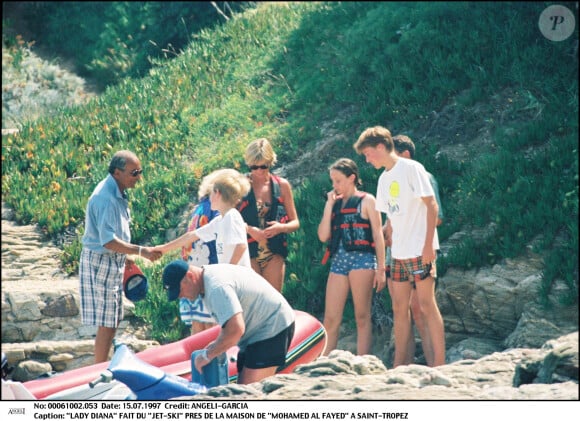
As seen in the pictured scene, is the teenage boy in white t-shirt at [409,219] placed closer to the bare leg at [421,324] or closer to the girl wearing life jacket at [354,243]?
the bare leg at [421,324]

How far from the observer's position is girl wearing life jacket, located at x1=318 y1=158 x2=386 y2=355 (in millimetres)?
7633

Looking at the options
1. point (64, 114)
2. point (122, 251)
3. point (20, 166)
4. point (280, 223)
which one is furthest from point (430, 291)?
point (64, 114)

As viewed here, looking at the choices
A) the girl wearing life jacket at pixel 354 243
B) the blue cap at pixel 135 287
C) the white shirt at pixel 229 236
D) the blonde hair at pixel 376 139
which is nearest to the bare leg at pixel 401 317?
the girl wearing life jacket at pixel 354 243

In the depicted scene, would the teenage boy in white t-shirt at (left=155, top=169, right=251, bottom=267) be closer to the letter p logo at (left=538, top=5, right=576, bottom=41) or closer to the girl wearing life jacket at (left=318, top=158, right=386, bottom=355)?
the girl wearing life jacket at (left=318, top=158, right=386, bottom=355)

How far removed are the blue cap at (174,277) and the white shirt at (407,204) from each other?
202 cm

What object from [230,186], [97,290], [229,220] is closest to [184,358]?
[97,290]

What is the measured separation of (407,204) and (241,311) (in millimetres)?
1849

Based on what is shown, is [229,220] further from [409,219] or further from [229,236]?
[409,219]

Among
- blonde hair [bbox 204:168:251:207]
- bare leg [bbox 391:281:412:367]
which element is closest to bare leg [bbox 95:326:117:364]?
blonde hair [bbox 204:168:251:207]

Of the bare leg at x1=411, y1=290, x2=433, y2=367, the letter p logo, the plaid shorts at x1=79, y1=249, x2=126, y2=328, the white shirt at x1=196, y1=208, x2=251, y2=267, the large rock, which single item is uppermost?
the letter p logo

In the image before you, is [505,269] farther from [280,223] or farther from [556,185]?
[280,223]

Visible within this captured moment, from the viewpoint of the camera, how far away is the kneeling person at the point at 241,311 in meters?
5.72

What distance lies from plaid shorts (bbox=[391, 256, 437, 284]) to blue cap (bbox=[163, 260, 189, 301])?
208cm

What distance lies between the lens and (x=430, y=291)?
23.5 feet
